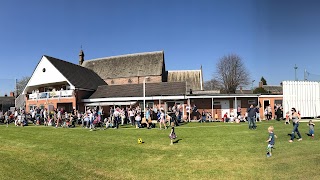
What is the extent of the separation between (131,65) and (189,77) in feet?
31.9

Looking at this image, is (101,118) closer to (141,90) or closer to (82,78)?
(141,90)

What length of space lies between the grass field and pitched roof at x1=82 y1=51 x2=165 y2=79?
29868 mm

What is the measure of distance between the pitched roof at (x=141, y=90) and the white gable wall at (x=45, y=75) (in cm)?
415

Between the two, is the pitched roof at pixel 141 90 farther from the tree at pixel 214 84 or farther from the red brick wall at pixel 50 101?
the tree at pixel 214 84

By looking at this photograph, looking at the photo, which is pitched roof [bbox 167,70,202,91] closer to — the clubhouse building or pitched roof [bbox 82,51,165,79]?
the clubhouse building

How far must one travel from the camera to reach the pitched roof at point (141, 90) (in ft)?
Answer: 96.1

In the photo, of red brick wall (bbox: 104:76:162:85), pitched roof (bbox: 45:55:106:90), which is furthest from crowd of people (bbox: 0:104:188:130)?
red brick wall (bbox: 104:76:162:85)

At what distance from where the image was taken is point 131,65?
45.8 meters

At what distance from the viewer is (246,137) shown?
13539 mm

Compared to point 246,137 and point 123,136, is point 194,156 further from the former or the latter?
point 123,136

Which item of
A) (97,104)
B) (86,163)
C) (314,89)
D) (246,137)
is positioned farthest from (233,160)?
(97,104)

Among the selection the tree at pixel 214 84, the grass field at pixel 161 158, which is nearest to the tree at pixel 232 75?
the tree at pixel 214 84

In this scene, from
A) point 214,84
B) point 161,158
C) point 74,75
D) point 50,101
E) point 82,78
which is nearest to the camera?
point 161,158

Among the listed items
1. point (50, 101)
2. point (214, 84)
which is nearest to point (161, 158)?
point (50, 101)
